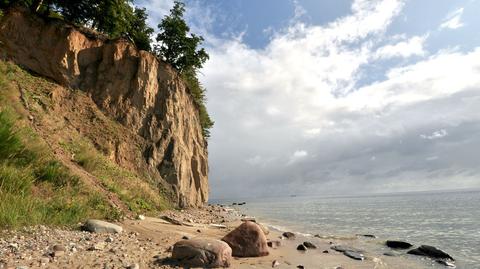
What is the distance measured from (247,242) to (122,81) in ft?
68.3

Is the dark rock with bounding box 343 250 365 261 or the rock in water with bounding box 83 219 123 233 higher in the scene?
the rock in water with bounding box 83 219 123 233

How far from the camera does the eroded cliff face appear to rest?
77.9 ft

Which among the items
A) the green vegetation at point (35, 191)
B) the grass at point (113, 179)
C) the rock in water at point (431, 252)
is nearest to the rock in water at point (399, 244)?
the rock in water at point (431, 252)

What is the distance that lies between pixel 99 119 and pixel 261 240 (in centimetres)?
1790

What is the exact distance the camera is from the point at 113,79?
88.1 ft

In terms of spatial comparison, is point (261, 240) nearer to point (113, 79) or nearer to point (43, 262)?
point (43, 262)

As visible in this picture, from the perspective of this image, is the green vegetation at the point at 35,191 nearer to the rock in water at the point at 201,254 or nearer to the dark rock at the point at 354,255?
the rock in water at the point at 201,254

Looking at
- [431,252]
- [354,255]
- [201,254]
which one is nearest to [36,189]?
[201,254]

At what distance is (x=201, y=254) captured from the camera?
8.08m

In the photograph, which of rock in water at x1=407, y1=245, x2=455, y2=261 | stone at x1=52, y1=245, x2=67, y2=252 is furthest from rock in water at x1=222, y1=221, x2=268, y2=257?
rock in water at x1=407, y1=245, x2=455, y2=261

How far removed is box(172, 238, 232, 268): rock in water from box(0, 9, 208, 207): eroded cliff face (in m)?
16.6

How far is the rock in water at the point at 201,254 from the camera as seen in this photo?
315 inches

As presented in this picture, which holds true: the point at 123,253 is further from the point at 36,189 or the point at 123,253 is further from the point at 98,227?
the point at 36,189

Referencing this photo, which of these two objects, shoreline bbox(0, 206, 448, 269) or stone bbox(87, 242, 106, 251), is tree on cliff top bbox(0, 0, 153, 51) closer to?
shoreline bbox(0, 206, 448, 269)
